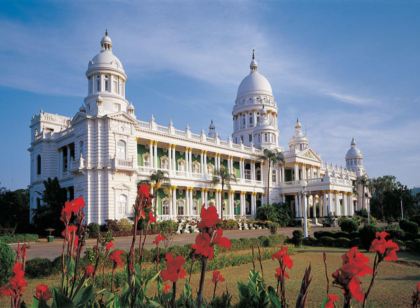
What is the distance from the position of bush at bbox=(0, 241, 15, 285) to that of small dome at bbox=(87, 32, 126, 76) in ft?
105

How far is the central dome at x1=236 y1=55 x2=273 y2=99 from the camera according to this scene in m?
71.5

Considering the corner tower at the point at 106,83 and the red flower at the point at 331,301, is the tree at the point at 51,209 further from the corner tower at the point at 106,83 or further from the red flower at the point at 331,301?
the red flower at the point at 331,301

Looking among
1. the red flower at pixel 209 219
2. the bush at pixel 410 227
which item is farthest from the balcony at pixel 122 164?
the red flower at pixel 209 219

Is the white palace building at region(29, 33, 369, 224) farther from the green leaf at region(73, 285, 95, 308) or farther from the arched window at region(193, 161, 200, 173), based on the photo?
the green leaf at region(73, 285, 95, 308)

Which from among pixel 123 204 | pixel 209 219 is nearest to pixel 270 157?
pixel 123 204

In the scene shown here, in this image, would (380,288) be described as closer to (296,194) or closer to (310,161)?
(296,194)

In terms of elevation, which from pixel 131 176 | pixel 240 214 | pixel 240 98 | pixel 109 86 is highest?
A: pixel 240 98

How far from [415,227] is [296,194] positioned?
34.0 meters

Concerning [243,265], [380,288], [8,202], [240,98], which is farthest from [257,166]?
[380,288]

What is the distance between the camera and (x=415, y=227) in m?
25.4

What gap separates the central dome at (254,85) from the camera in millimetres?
71500

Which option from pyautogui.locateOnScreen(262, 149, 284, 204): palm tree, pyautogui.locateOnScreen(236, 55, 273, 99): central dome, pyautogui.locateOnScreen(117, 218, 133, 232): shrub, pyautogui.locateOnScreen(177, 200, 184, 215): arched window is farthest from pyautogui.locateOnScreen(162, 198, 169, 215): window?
pyautogui.locateOnScreen(236, 55, 273, 99): central dome

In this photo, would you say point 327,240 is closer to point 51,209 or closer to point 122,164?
point 122,164

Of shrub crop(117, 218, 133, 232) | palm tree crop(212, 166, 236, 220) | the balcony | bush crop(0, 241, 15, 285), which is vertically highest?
the balcony
